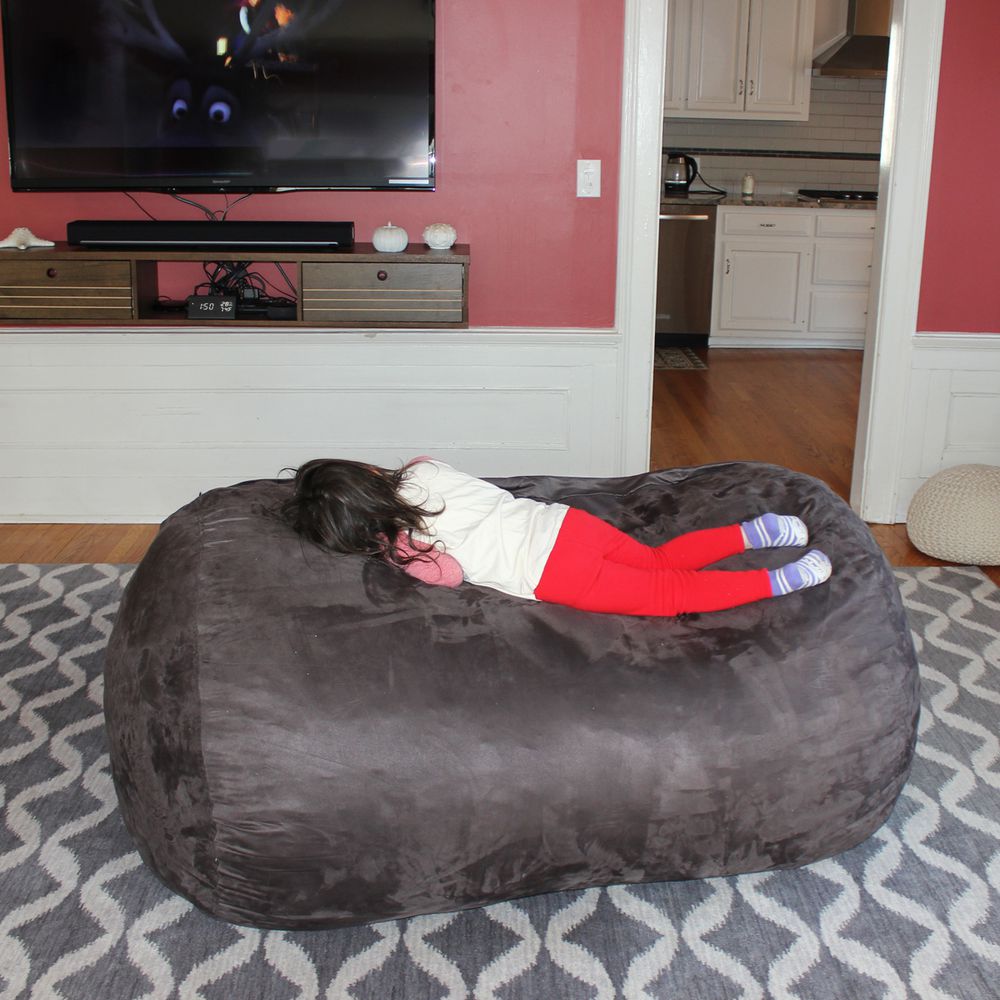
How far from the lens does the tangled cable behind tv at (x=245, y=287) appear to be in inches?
149

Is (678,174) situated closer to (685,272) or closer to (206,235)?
(685,272)

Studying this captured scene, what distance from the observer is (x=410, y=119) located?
146 inches

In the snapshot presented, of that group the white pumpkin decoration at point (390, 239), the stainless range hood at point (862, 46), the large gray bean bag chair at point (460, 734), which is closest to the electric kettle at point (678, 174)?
the stainless range hood at point (862, 46)

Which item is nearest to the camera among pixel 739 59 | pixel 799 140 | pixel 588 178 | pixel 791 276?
pixel 588 178

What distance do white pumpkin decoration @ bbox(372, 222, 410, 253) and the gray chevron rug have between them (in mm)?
1851

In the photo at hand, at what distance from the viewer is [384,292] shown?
12.0ft

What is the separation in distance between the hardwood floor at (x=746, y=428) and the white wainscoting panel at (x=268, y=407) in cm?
21

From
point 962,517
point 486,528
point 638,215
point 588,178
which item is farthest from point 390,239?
point 962,517

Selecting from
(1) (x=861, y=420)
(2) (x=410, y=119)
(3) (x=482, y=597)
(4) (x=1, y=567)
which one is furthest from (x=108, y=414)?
(1) (x=861, y=420)

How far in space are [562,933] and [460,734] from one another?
0.39 m

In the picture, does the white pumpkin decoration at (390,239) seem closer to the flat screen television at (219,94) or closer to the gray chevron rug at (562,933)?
the flat screen television at (219,94)

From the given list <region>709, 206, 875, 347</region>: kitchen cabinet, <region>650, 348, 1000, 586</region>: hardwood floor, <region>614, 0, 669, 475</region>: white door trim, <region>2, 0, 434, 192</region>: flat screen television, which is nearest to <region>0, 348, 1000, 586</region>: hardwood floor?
<region>650, 348, 1000, 586</region>: hardwood floor

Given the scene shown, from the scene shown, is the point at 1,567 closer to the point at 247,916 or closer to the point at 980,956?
the point at 247,916

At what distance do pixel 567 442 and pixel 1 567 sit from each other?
72.0 inches
